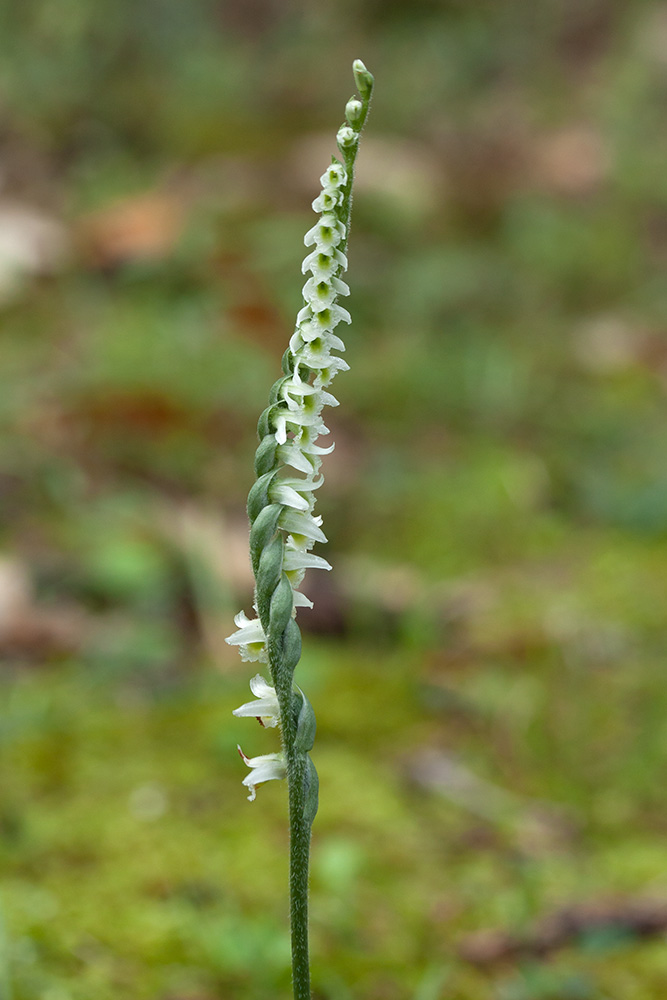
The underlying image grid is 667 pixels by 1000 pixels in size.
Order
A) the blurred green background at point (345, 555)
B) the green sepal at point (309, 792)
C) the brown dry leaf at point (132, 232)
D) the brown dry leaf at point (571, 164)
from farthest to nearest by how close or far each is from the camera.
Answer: the brown dry leaf at point (571, 164) < the brown dry leaf at point (132, 232) < the blurred green background at point (345, 555) < the green sepal at point (309, 792)

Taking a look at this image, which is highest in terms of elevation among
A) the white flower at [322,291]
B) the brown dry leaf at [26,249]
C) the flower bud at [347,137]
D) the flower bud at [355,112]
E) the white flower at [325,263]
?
the brown dry leaf at [26,249]

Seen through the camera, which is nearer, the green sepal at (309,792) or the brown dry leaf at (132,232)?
the green sepal at (309,792)

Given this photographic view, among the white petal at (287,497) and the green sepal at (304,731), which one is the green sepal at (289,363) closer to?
the white petal at (287,497)

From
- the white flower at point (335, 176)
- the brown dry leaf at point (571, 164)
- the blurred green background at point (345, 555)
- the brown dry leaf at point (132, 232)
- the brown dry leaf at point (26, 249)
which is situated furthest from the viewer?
the brown dry leaf at point (571, 164)

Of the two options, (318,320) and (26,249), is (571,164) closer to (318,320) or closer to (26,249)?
(26,249)

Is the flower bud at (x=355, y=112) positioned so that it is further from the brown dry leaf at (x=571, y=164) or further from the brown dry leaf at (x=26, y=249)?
the brown dry leaf at (x=571, y=164)

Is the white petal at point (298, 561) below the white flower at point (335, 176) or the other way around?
below

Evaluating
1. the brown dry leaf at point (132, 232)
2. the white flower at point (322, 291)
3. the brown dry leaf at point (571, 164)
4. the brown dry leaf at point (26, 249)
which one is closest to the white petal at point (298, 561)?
the white flower at point (322, 291)

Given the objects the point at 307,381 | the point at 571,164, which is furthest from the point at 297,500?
the point at 571,164

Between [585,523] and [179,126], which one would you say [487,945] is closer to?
[585,523]
